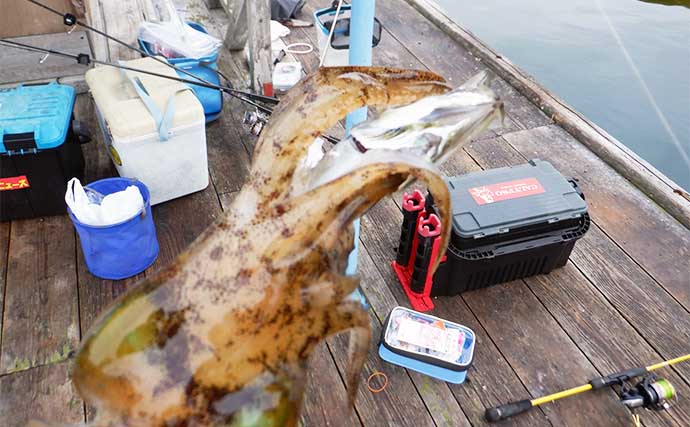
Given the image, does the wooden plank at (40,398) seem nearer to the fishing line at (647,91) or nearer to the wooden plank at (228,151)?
the wooden plank at (228,151)

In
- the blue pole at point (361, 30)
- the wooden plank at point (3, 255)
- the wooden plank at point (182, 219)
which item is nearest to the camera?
the blue pole at point (361, 30)

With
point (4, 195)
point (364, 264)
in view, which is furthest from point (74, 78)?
point (364, 264)

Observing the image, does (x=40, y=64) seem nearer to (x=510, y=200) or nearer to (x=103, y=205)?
(x=103, y=205)

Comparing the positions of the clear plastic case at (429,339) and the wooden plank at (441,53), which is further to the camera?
the wooden plank at (441,53)

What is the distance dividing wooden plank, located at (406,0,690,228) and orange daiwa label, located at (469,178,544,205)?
1.17m

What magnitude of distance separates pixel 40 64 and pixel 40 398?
308cm

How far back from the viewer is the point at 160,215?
305 centimetres

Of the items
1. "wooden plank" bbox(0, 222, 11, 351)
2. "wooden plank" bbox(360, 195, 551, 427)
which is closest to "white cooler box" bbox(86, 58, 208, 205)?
"wooden plank" bbox(0, 222, 11, 351)

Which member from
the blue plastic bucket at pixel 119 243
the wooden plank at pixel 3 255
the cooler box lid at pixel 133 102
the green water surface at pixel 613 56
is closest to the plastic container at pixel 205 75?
the cooler box lid at pixel 133 102

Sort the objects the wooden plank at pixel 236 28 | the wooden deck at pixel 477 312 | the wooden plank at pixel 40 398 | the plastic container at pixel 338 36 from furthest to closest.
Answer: the wooden plank at pixel 236 28
the plastic container at pixel 338 36
the wooden deck at pixel 477 312
the wooden plank at pixel 40 398

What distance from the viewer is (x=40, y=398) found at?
213cm

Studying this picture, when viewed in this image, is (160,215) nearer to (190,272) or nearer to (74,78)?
(74,78)

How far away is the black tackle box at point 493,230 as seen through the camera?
2420 millimetres

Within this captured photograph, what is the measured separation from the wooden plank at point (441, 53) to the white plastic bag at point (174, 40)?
1937mm
